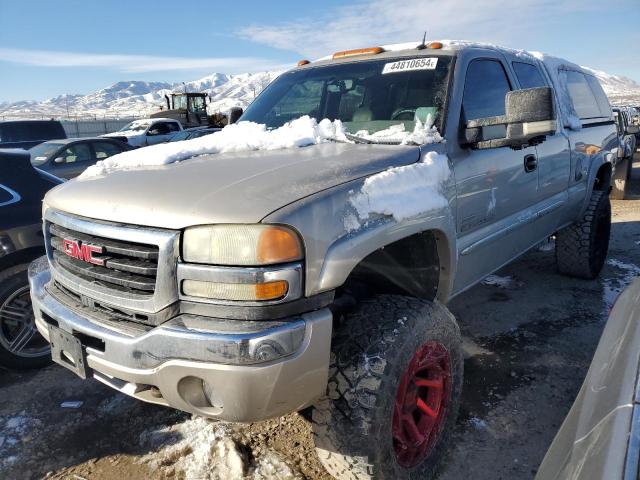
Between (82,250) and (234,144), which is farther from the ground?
(234,144)

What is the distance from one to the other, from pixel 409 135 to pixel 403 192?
0.54 meters

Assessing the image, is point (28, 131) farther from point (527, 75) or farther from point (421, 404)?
point (421, 404)

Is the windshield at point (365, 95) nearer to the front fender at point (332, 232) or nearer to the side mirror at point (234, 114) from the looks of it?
the side mirror at point (234, 114)

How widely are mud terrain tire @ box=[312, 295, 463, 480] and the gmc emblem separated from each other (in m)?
1.06

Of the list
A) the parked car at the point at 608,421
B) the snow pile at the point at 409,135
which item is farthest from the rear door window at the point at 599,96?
the parked car at the point at 608,421

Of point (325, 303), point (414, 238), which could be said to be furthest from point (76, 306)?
point (414, 238)

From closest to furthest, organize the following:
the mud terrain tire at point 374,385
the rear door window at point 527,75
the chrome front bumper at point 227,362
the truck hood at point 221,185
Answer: the chrome front bumper at point 227,362 → the truck hood at point 221,185 → the mud terrain tire at point 374,385 → the rear door window at point 527,75

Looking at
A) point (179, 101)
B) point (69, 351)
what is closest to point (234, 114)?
point (69, 351)

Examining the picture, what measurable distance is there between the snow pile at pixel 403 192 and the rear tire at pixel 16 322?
265cm

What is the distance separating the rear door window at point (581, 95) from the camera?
4.38 metres

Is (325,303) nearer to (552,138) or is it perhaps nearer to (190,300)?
(190,300)

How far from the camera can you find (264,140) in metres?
2.70

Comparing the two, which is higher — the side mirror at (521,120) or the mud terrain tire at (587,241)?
the side mirror at (521,120)

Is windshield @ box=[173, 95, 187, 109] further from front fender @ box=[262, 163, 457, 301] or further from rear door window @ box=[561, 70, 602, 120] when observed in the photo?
→ front fender @ box=[262, 163, 457, 301]
